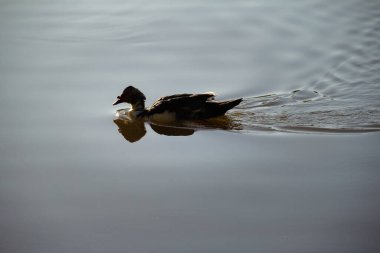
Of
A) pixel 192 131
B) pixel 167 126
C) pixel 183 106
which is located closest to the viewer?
pixel 192 131

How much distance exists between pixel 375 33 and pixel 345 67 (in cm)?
188

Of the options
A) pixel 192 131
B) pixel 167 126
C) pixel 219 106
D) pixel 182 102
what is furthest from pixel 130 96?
pixel 219 106

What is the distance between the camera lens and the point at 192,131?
9719 mm

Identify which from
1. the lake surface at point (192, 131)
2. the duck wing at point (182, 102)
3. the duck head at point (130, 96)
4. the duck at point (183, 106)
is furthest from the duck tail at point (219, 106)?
the duck head at point (130, 96)

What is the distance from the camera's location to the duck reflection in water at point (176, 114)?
9.80 metres

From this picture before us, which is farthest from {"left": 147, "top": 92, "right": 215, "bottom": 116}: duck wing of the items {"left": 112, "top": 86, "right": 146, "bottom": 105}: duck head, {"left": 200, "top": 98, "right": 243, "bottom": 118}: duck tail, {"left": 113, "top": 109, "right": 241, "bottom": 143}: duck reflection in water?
{"left": 112, "top": 86, "right": 146, "bottom": 105}: duck head

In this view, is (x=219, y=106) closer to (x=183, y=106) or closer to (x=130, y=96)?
(x=183, y=106)

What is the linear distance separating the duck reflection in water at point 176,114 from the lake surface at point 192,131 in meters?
0.07

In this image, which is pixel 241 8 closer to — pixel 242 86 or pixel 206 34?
pixel 206 34

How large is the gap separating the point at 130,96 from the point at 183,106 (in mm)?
837

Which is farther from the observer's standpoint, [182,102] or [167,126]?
[167,126]

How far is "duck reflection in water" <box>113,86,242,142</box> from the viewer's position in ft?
32.1

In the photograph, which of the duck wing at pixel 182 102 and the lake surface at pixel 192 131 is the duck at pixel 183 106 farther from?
the lake surface at pixel 192 131

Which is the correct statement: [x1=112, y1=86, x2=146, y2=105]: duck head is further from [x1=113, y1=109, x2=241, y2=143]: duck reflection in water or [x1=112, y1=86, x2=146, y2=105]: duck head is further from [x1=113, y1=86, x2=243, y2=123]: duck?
[x1=113, y1=109, x2=241, y2=143]: duck reflection in water
